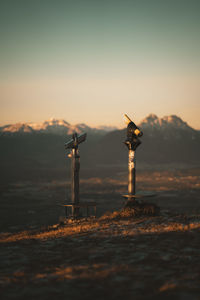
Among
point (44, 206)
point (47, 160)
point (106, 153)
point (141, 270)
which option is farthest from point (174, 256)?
point (106, 153)

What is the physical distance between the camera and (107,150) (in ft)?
561

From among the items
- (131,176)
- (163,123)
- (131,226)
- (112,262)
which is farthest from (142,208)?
(163,123)

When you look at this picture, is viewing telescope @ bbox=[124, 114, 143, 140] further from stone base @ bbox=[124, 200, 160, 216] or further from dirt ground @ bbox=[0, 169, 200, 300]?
dirt ground @ bbox=[0, 169, 200, 300]

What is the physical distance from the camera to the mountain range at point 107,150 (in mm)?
144375

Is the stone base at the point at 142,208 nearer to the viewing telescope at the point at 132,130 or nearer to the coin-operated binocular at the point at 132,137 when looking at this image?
the coin-operated binocular at the point at 132,137

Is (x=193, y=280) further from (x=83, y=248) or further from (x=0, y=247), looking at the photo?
(x=0, y=247)

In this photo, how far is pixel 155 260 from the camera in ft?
24.5

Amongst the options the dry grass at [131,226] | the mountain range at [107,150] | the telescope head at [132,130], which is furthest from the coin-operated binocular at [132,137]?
the mountain range at [107,150]

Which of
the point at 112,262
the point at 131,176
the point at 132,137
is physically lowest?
the point at 112,262

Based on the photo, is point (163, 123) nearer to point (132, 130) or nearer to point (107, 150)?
point (107, 150)

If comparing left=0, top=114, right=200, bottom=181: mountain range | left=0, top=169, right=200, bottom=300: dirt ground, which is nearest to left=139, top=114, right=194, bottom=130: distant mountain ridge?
left=0, top=114, right=200, bottom=181: mountain range

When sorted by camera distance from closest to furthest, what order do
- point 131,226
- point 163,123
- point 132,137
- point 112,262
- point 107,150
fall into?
point 112,262 → point 131,226 → point 132,137 → point 107,150 → point 163,123

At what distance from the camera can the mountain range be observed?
474 ft

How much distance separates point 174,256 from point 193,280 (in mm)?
1793
